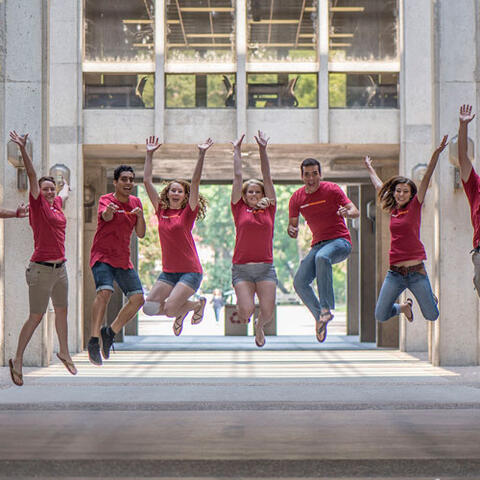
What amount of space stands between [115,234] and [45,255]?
40.1 inches

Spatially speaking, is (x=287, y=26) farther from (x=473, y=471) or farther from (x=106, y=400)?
(x=473, y=471)

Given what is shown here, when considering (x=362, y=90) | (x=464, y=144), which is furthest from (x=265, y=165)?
(x=362, y=90)

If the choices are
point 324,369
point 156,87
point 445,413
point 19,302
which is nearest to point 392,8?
point 156,87

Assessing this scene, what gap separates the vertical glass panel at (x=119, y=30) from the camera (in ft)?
67.1

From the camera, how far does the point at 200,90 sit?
20656mm

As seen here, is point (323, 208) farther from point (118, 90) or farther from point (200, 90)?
point (118, 90)

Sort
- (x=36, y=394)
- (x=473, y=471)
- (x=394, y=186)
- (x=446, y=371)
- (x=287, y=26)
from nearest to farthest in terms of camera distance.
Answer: (x=473, y=471) → (x=394, y=186) → (x=36, y=394) → (x=446, y=371) → (x=287, y=26)

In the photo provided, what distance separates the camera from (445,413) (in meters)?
10.7

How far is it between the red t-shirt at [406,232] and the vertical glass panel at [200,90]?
11.1 meters

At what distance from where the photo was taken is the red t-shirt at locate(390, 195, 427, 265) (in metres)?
10.0

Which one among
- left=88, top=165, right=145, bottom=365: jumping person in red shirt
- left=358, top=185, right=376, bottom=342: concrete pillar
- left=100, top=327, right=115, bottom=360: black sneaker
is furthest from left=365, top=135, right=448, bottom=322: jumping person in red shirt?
left=358, top=185, right=376, bottom=342: concrete pillar

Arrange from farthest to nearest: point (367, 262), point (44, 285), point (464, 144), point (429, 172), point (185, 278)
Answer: point (367, 262) → point (44, 285) → point (185, 278) → point (429, 172) → point (464, 144)

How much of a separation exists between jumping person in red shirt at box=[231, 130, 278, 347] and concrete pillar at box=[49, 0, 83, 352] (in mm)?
10859

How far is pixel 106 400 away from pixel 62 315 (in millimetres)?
1457
